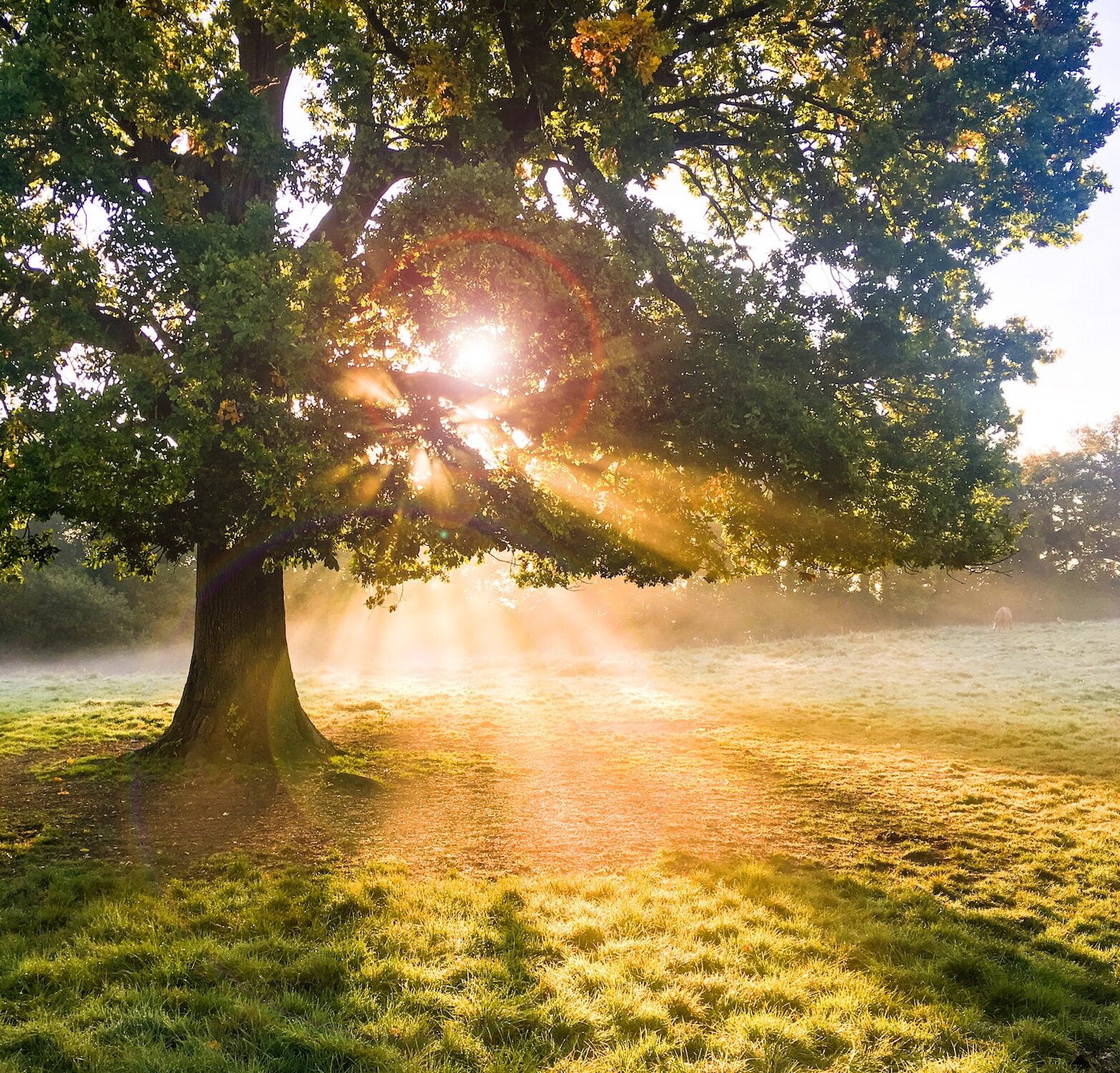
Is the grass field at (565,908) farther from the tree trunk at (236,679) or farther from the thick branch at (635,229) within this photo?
the thick branch at (635,229)

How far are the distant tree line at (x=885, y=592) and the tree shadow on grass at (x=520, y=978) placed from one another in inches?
1728

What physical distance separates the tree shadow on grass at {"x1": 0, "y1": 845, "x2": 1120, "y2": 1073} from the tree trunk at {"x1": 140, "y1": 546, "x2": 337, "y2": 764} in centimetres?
535

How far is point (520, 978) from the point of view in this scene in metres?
5.48

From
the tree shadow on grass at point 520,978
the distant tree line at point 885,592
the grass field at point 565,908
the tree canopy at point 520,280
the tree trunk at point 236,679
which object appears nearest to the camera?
the tree shadow on grass at point 520,978

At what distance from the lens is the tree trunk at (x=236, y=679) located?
13.1m

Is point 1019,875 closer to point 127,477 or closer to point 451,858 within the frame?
point 451,858

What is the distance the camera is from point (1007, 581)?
6319cm

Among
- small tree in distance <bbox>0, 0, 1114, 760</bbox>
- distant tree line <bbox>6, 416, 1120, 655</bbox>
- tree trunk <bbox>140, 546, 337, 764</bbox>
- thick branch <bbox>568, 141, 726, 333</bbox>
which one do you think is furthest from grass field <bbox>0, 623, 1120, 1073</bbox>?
distant tree line <bbox>6, 416, 1120, 655</bbox>

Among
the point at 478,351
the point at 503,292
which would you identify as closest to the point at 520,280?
the point at 503,292

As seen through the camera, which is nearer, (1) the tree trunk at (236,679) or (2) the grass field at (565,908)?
(2) the grass field at (565,908)

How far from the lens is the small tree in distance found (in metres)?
9.18

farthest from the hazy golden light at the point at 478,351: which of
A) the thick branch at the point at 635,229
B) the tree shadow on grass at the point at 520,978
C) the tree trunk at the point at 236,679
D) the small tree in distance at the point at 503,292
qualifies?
the tree shadow on grass at the point at 520,978

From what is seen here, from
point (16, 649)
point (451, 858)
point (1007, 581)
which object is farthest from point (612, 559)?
point (1007, 581)

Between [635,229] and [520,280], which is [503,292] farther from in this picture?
[635,229]
